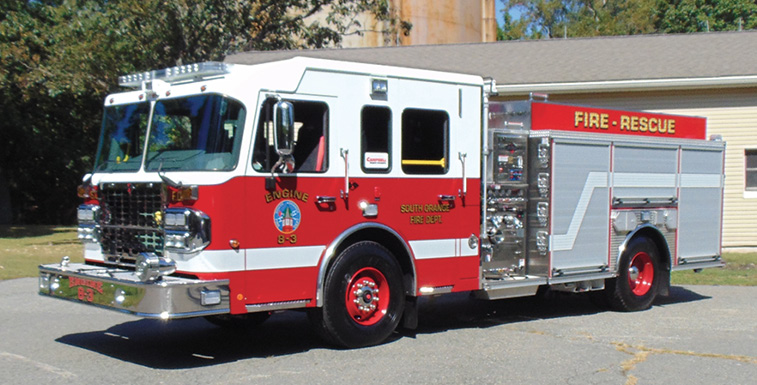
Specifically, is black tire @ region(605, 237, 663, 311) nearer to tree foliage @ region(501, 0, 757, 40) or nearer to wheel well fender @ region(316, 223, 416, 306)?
wheel well fender @ region(316, 223, 416, 306)

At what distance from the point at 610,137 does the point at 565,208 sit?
1190 millimetres

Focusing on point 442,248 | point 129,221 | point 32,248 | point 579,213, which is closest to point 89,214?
point 129,221

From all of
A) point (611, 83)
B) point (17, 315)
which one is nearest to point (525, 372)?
point (17, 315)

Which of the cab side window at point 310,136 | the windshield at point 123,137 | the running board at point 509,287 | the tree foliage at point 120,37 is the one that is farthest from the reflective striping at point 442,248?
the tree foliage at point 120,37

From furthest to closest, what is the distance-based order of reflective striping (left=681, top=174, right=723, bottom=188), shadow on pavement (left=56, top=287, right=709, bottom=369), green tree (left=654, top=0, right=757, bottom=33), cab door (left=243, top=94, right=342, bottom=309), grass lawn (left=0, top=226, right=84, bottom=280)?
green tree (left=654, top=0, right=757, bottom=33)
grass lawn (left=0, top=226, right=84, bottom=280)
reflective striping (left=681, top=174, right=723, bottom=188)
shadow on pavement (left=56, top=287, right=709, bottom=369)
cab door (left=243, top=94, right=342, bottom=309)

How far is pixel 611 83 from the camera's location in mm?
18047

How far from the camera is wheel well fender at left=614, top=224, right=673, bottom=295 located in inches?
414

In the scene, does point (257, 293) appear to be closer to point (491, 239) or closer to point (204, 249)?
point (204, 249)

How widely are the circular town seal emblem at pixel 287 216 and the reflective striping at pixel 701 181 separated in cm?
585

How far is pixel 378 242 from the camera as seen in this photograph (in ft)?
27.3

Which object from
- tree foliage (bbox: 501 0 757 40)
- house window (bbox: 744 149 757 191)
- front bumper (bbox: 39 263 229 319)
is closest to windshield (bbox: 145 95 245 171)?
front bumper (bbox: 39 263 229 319)

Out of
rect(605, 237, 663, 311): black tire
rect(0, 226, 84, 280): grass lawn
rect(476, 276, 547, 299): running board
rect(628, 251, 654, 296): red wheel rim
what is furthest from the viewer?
rect(0, 226, 84, 280): grass lawn

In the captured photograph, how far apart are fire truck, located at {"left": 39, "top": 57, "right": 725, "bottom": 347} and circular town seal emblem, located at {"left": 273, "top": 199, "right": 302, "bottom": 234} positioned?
2cm

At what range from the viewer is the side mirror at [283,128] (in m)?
7.14
